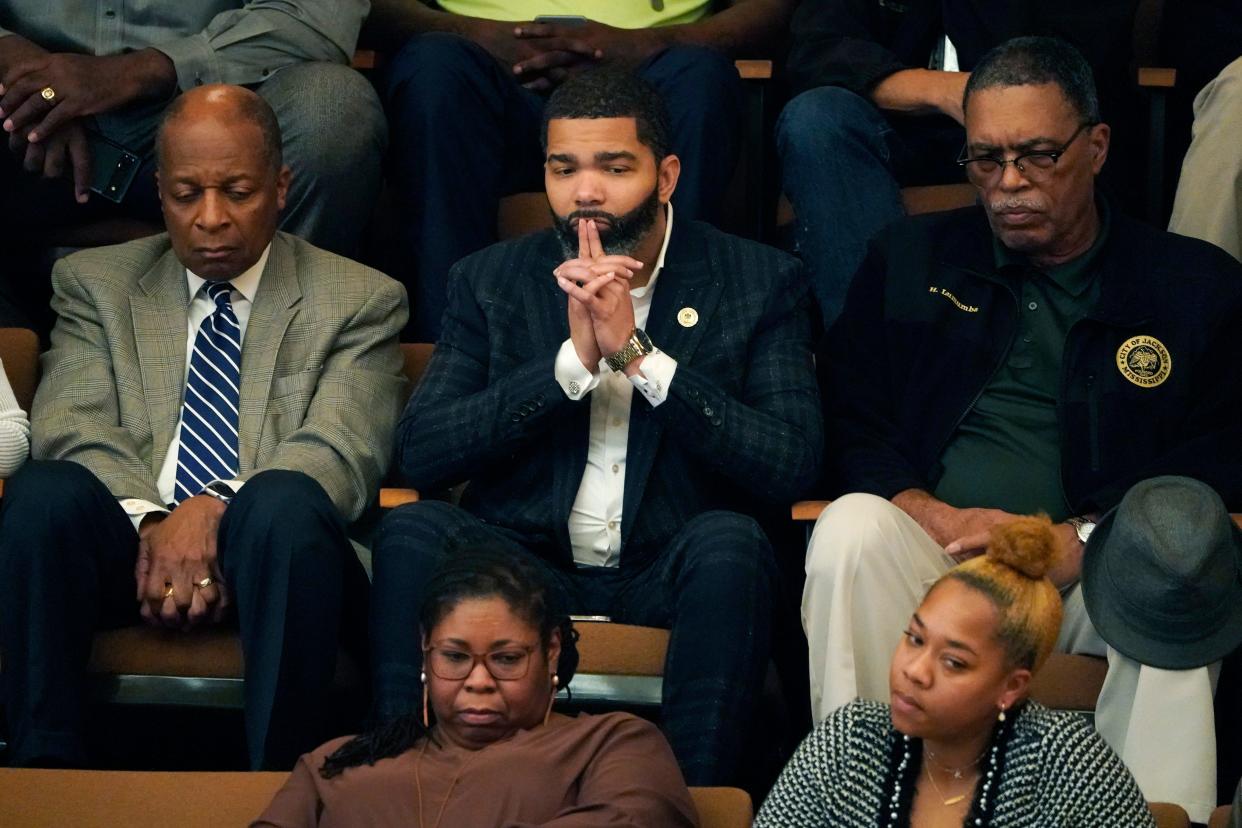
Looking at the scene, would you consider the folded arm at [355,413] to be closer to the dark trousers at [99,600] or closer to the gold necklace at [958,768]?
the dark trousers at [99,600]

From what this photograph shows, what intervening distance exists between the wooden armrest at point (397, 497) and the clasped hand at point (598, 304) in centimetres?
34

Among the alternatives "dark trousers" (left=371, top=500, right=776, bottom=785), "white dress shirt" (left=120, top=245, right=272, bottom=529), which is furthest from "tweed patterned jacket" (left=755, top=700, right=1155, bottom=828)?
"white dress shirt" (left=120, top=245, right=272, bottom=529)

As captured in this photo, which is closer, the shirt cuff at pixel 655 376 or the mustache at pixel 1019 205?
the shirt cuff at pixel 655 376

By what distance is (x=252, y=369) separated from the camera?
3.50 m

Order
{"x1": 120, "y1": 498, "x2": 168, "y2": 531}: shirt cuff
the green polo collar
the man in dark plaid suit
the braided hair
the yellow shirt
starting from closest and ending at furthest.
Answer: the braided hair
the man in dark plaid suit
{"x1": 120, "y1": 498, "x2": 168, "y2": 531}: shirt cuff
the green polo collar
the yellow shirt

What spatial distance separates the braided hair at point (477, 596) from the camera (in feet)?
8.82

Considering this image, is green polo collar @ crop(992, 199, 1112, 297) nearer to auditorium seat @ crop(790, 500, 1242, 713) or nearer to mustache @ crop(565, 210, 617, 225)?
auditorium seat @ crop(790, 500, 1242, 713)

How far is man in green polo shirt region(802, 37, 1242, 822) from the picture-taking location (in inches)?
129

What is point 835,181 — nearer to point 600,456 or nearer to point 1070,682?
point 600,456

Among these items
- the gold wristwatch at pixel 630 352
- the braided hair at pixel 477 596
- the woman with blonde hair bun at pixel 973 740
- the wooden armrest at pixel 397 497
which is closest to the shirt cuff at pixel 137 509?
the wooden armrest at pixel 397 497

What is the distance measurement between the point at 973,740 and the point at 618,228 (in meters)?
1.18

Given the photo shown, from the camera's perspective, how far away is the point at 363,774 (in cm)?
→ 265

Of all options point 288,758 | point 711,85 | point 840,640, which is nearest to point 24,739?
point 288,758

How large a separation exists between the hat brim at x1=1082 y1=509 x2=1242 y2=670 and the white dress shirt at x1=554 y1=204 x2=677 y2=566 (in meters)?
0.74
